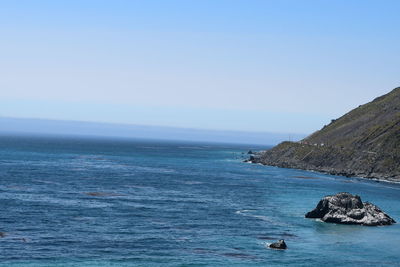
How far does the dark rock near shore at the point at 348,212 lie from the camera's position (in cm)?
10256

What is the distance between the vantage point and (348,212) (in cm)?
10375

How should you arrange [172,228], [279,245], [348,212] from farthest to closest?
[348,212], [172,228], [279,245]

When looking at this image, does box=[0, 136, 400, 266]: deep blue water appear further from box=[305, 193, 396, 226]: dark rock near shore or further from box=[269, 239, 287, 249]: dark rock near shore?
box=[305, 193, 396, 226]: dark rock near shore

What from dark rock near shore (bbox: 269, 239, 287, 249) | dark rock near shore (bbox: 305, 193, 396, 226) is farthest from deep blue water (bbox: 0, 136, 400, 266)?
dark rock near shore (bbox: 305, 193, 396, 226)

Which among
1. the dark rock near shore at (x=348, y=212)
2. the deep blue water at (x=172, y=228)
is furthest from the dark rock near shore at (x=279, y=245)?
the dark rock near shore at (x=348, y=212)

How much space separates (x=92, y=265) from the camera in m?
66.8

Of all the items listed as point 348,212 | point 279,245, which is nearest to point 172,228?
point 279,245

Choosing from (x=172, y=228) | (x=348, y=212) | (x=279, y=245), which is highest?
(x=348, y=212)

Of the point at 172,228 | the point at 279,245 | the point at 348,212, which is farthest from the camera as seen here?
the point at 348,212

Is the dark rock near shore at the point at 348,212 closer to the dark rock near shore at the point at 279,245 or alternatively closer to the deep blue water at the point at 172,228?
the deep blue water at the point at 172,228

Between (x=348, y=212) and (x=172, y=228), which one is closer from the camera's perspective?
(x=172, y=228)

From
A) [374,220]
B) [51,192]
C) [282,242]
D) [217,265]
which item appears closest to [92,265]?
[217,265]

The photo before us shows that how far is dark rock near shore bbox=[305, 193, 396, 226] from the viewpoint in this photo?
103 m

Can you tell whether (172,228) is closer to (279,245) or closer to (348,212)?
(279,245)
